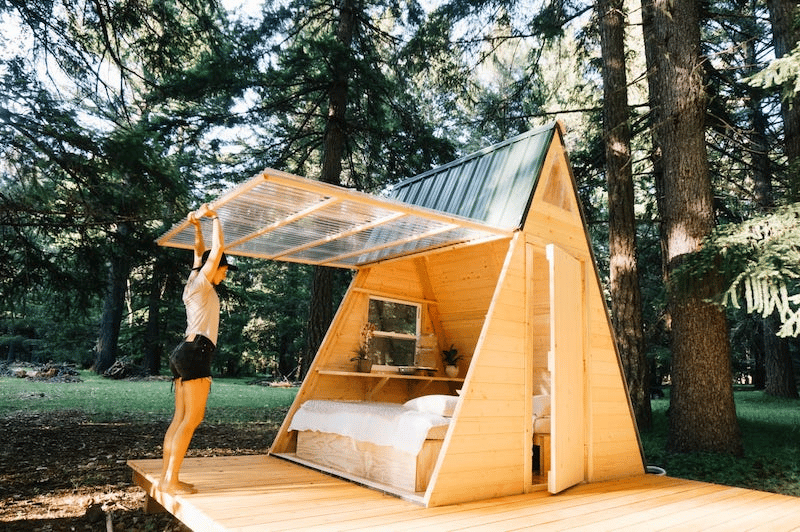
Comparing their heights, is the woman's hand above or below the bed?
above

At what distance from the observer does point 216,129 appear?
906cm

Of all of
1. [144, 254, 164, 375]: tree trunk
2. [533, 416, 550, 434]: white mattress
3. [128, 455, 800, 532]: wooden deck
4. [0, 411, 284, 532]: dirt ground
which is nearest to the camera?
[128, 455, 800, 532]: wooden deck

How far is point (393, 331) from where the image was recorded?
652 centimetres

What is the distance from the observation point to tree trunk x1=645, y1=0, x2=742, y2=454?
5.99 m

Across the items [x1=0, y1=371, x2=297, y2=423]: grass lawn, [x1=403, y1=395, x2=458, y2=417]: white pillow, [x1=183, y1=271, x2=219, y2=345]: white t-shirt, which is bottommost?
[x1=0, y1=371, x2=297, y2=423]: grass lawn

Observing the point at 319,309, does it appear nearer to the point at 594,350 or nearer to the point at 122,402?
the point at 594,350

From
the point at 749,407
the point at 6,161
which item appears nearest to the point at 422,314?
the point at 6,161

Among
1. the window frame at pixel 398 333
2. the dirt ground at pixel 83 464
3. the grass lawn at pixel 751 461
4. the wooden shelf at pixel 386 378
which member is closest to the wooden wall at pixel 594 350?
the grass lawn at pixel 751 461

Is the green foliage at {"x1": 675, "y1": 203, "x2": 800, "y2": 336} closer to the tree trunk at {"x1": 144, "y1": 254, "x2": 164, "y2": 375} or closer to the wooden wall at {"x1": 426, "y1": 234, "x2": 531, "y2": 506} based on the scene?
the wooden wall at {"x1": 426, "y1": 234, "x2": 531, "y2": 506}

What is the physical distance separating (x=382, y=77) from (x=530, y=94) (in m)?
3.05

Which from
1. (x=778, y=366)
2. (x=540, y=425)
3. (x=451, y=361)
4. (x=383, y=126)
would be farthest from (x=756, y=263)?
(x=778, y=366)

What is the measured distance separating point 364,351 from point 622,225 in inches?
178

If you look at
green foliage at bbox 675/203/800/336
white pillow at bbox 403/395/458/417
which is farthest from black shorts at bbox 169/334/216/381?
green foliage at bbox 675/203/800/336

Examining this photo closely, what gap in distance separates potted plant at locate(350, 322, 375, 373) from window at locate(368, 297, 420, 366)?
93 mm
